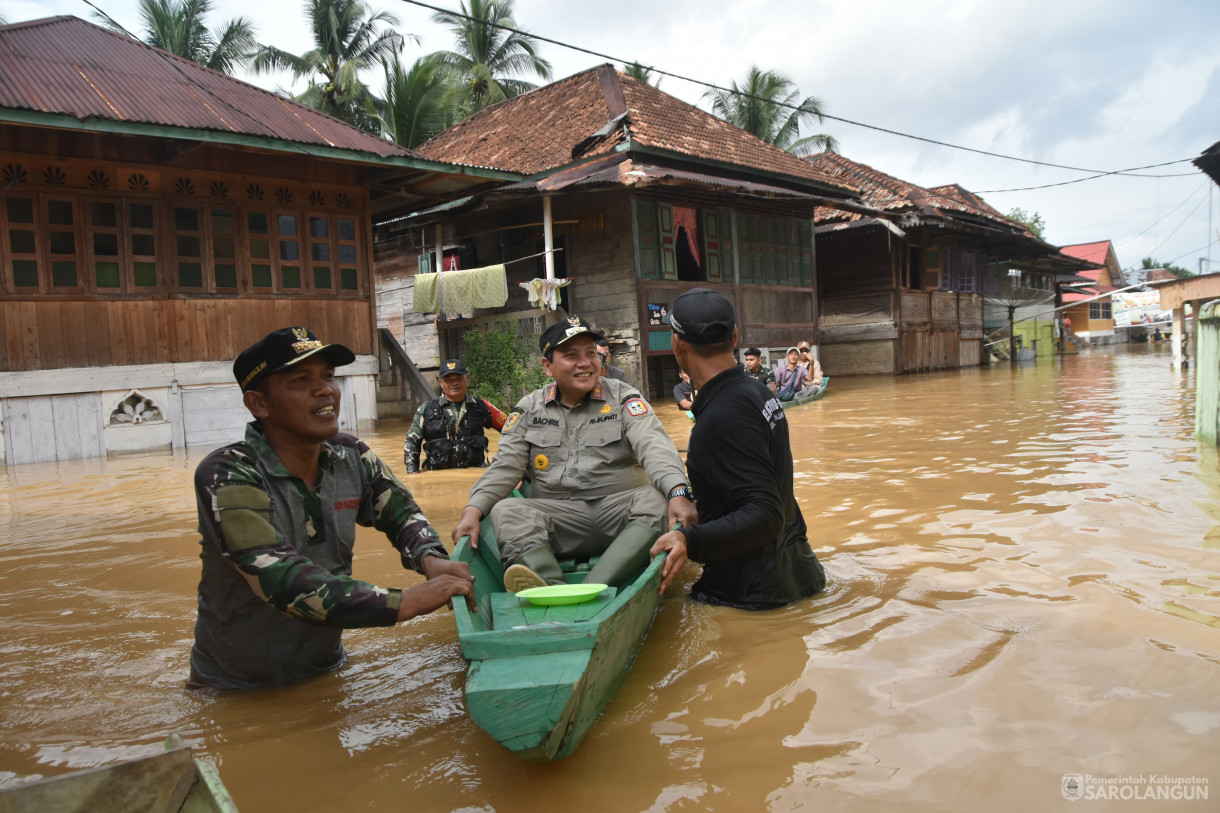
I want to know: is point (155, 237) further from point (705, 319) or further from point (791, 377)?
point (791, 377)

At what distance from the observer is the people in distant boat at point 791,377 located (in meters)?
14.8

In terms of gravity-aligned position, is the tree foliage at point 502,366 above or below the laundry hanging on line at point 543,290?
below

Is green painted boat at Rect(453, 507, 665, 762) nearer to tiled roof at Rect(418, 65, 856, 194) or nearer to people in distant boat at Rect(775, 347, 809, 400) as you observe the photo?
people in distant boat at Rect(775, 347, 809, 400)

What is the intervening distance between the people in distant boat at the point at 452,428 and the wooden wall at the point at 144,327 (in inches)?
190

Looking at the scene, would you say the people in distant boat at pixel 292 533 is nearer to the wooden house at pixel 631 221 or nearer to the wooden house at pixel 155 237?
the wooden house at pixel 155 237

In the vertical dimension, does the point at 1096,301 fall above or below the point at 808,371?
above

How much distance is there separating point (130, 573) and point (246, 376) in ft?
10.3

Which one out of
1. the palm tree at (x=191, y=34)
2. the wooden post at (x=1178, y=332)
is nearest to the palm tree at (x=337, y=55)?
the palm tree at (x=191, y=34)

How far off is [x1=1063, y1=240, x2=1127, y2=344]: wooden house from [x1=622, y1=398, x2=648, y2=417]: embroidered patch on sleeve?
45.7 m

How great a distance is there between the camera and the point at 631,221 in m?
15.3

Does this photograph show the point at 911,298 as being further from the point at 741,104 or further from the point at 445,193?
the point at 445,193

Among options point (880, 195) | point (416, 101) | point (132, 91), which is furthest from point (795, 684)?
point (416, 101)

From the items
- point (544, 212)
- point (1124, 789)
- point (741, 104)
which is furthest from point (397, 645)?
point (741, 104)

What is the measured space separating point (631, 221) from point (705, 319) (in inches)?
474
